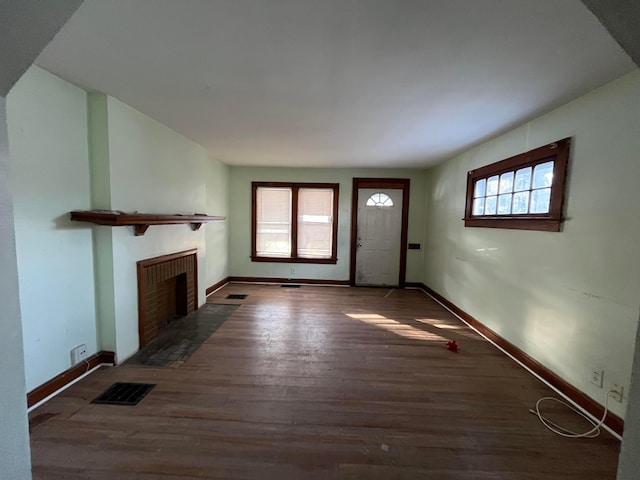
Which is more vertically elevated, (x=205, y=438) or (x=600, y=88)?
(x=600, y=88)

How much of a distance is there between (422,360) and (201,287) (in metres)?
3.22

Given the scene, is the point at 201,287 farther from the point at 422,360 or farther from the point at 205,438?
the point at 422,360

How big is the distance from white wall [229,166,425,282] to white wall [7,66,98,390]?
3320mm

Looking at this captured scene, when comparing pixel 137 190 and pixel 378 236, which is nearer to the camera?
pixel 137 190

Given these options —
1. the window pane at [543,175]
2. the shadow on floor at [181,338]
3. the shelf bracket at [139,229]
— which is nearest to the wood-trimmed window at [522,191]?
the window pane at [543,175]

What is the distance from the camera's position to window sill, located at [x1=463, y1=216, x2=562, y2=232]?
2375 millimetres

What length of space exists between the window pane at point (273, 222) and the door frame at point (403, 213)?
51.9 inches

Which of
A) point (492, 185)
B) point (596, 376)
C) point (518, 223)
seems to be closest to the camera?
point (596, 376)

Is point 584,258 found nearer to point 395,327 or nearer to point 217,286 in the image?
point 395,327

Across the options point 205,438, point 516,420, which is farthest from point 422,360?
point 205,438

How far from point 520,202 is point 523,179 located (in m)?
0.24

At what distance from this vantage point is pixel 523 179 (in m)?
2.82

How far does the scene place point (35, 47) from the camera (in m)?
0.75

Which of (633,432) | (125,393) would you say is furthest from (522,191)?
(125,393)
